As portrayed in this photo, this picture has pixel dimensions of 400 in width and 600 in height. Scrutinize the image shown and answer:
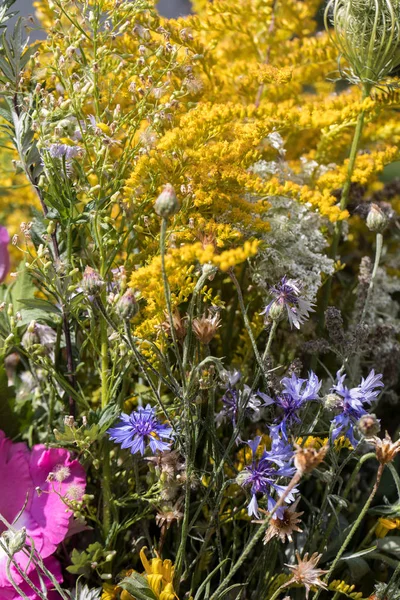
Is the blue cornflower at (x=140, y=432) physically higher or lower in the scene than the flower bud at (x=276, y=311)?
lower

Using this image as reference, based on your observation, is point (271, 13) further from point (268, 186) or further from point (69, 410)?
point (69, 410)

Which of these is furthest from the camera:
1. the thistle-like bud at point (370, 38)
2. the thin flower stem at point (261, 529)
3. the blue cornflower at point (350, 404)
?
the thistle-like bud at point (370, 38)

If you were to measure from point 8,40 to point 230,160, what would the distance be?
0.18 metres

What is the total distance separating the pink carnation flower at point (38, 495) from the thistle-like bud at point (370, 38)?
382mm

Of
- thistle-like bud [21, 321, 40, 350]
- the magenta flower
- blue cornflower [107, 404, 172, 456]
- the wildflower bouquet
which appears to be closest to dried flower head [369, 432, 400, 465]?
the wildflower bouquet

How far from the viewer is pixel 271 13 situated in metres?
0.70

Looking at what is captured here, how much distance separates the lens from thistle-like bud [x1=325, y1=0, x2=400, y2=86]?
512 millimetres

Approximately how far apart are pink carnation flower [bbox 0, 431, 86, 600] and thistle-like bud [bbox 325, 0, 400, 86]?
15.0 inches

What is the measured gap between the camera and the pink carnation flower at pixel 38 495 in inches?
17.7

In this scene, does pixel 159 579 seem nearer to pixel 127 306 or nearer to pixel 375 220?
pixel 127 306

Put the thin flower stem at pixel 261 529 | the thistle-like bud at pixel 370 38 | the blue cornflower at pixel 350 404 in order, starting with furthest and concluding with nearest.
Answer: the thistle-like bud at pixel 370 38
the blue cornflower at pixel 350 404
the thin flower stem at pixel 261 529

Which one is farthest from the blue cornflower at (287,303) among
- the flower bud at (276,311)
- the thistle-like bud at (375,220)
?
the thistle-like bud at (375,220)

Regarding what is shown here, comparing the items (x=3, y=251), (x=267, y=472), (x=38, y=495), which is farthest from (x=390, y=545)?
(x=3, y=251)

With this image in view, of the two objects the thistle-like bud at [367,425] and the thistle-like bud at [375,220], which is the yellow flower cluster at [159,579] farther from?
the thistle-like bud at [375,220]
